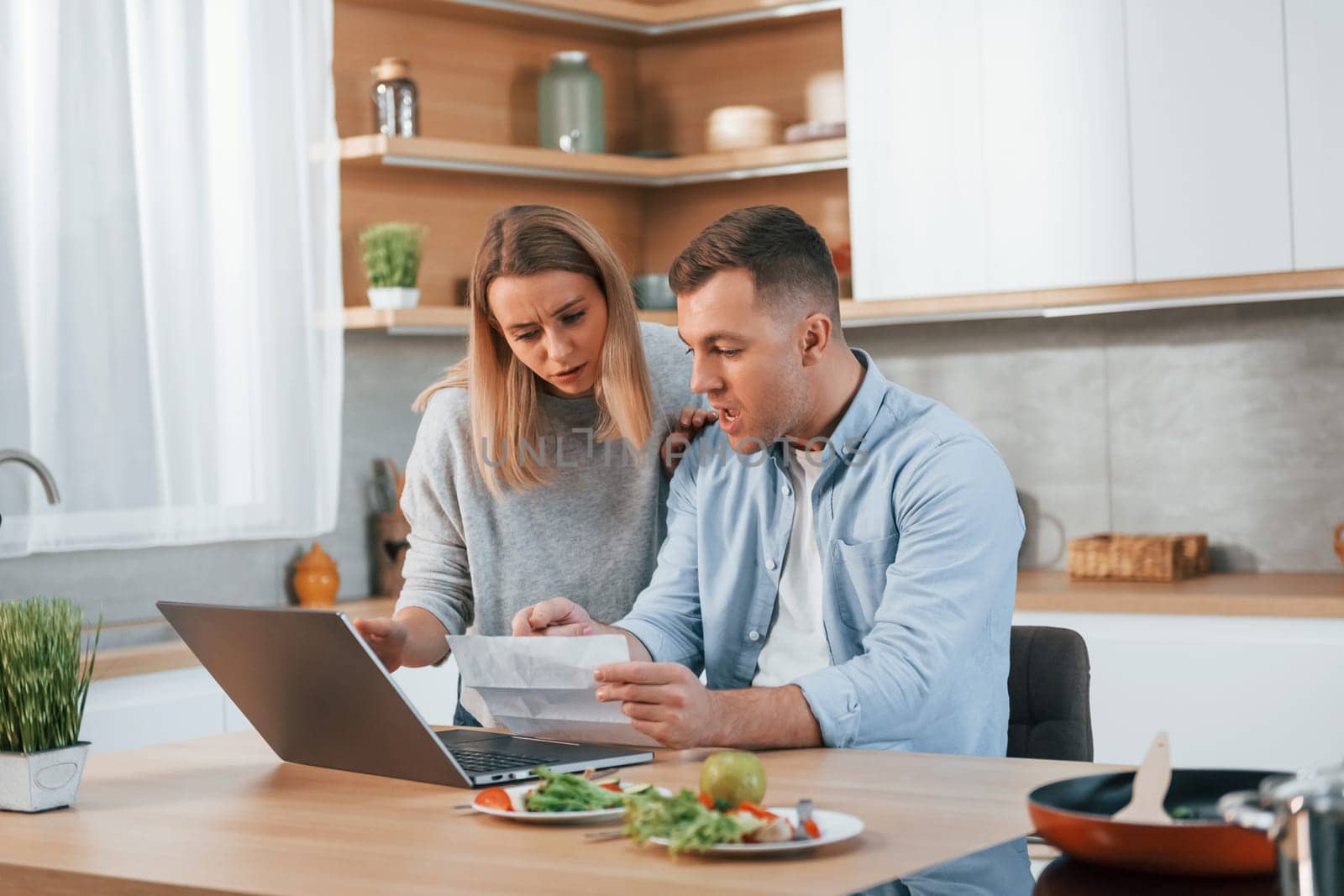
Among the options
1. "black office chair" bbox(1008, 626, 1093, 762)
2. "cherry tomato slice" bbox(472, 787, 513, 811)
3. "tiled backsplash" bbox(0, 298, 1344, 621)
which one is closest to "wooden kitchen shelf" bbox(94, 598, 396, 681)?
"tiled backsplash" bbox(0, 298, 1344, 621)

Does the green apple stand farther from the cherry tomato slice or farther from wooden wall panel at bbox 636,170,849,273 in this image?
wooden wall panel at bbox 636,170,849,273

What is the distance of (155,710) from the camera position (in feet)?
11.1

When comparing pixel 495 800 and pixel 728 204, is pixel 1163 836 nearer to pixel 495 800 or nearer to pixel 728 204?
pixel 495 800

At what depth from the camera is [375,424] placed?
4.38m

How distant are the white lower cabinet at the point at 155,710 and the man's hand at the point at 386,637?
2.90ft

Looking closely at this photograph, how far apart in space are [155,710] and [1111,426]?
247 centimetres

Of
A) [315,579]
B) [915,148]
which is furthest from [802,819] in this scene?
[915,148]

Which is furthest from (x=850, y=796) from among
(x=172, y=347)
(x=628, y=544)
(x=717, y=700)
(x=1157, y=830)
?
(x=172, y=347)

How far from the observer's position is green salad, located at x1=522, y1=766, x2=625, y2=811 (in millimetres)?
1590

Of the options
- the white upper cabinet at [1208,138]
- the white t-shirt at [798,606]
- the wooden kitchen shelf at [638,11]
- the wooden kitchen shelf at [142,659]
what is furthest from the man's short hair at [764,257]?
the wooden kitchen shelf at [638,11]

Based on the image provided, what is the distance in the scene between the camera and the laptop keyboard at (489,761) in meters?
1.83

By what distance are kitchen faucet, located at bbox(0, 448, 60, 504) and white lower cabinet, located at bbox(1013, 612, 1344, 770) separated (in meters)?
2.20

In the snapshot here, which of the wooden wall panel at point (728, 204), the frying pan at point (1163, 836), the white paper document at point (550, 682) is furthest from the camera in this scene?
the wooden wall panel at point (728, 204)

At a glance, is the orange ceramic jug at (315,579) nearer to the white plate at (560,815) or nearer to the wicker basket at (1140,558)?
the wicker basket at (1140,558)
